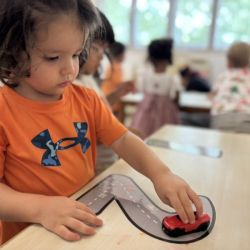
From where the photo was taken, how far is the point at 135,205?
1.93ft

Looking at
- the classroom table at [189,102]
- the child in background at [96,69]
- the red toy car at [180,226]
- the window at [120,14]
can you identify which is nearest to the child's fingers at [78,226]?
the red toy car at [180,226]

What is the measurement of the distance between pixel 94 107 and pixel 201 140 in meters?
0.54

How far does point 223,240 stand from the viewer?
0.49 metres

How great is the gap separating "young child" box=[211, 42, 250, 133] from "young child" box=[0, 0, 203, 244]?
4.32 ft

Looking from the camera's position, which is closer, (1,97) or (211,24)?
(1,97)

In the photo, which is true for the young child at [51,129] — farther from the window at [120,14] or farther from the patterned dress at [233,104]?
the window at [120,14]

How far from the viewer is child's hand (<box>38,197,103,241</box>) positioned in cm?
46

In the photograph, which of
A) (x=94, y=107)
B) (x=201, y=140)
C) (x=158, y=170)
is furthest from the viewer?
Result: (x=201, y=140)

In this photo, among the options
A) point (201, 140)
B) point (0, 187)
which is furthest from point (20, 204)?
point (201, 140)

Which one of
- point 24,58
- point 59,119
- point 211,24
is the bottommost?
point 59,119

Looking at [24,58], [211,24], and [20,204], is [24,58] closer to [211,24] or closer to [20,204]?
[20,204]

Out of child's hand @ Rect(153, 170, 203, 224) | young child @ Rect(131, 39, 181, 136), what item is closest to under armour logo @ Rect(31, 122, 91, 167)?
child's hand @ Rect(153, 170, 203, 224)

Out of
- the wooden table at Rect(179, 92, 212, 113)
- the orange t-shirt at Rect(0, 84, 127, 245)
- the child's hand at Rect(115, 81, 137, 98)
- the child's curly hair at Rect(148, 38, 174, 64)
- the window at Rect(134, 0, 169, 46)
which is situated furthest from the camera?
the window at Rect(134, 0, 169, 46)

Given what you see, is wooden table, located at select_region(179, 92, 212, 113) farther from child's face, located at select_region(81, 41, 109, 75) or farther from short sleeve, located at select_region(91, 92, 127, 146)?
short sleeve, located at select_region(91, 92, 127, 146)
